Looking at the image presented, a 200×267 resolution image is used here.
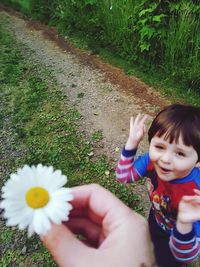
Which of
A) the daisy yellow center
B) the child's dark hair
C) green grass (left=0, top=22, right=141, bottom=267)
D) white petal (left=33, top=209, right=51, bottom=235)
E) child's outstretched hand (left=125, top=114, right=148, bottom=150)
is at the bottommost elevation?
green grass (left=0, top=22, right=141, bottom=267)

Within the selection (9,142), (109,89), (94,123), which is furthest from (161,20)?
(9,142)

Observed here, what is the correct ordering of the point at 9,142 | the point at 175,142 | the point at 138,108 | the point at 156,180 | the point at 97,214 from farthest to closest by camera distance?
the point at 138,108
the point at 9,142
the point at 156,180
the point at 175,142
the point at 97,214

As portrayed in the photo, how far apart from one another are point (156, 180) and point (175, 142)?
1.10 feet

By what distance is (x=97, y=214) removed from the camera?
4.98 ft

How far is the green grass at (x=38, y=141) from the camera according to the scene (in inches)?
121

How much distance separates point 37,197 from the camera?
48.6 inches

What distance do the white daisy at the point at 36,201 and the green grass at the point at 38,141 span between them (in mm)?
1867

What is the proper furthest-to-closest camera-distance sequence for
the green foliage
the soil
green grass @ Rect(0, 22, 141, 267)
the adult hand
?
the green foliage < the soil < green grass @ Rect(0, 22, 141, 267) < the adult hand

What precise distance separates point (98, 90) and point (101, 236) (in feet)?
11.3

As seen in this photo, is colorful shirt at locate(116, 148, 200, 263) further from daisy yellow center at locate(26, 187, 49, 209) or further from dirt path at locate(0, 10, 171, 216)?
dirt path at locate(0, 10, 171, 216)

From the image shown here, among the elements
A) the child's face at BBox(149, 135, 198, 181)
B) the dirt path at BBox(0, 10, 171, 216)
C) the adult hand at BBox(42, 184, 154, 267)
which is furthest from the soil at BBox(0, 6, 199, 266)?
the adult hand at BBox(42, 184, 154, 267)

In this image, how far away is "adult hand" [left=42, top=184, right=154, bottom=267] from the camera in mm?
1345

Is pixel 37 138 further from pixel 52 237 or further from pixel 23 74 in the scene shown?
pixel 52 237

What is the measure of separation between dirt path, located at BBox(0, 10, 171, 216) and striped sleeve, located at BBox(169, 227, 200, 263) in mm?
1534
